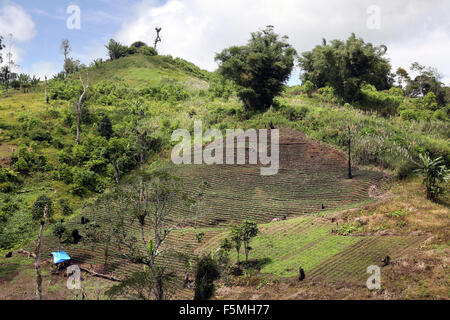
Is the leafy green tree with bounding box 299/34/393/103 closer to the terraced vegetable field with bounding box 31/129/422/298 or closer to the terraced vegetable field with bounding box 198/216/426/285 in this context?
the terraced vegetable field with bounding box 31/129/422/298

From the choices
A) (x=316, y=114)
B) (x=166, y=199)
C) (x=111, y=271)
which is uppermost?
(x=316, y=114)

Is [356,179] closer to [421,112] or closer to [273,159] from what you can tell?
[273,159]

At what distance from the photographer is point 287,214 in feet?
76.7

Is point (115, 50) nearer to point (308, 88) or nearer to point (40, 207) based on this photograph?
point (308, 88)

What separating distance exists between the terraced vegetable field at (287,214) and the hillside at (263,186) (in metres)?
0.07

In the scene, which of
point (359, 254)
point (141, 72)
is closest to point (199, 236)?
point (359, 254)

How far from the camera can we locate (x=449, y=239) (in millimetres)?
17609

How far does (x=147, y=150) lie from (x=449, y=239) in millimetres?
24556

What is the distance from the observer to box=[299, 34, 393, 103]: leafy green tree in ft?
130

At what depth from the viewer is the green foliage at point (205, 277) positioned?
1603 centimetres

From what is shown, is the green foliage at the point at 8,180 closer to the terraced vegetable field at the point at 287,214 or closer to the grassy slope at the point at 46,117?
the grassy slope at the point at 46,117

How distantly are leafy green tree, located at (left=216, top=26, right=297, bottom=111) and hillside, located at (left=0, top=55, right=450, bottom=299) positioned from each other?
5.58 feet
